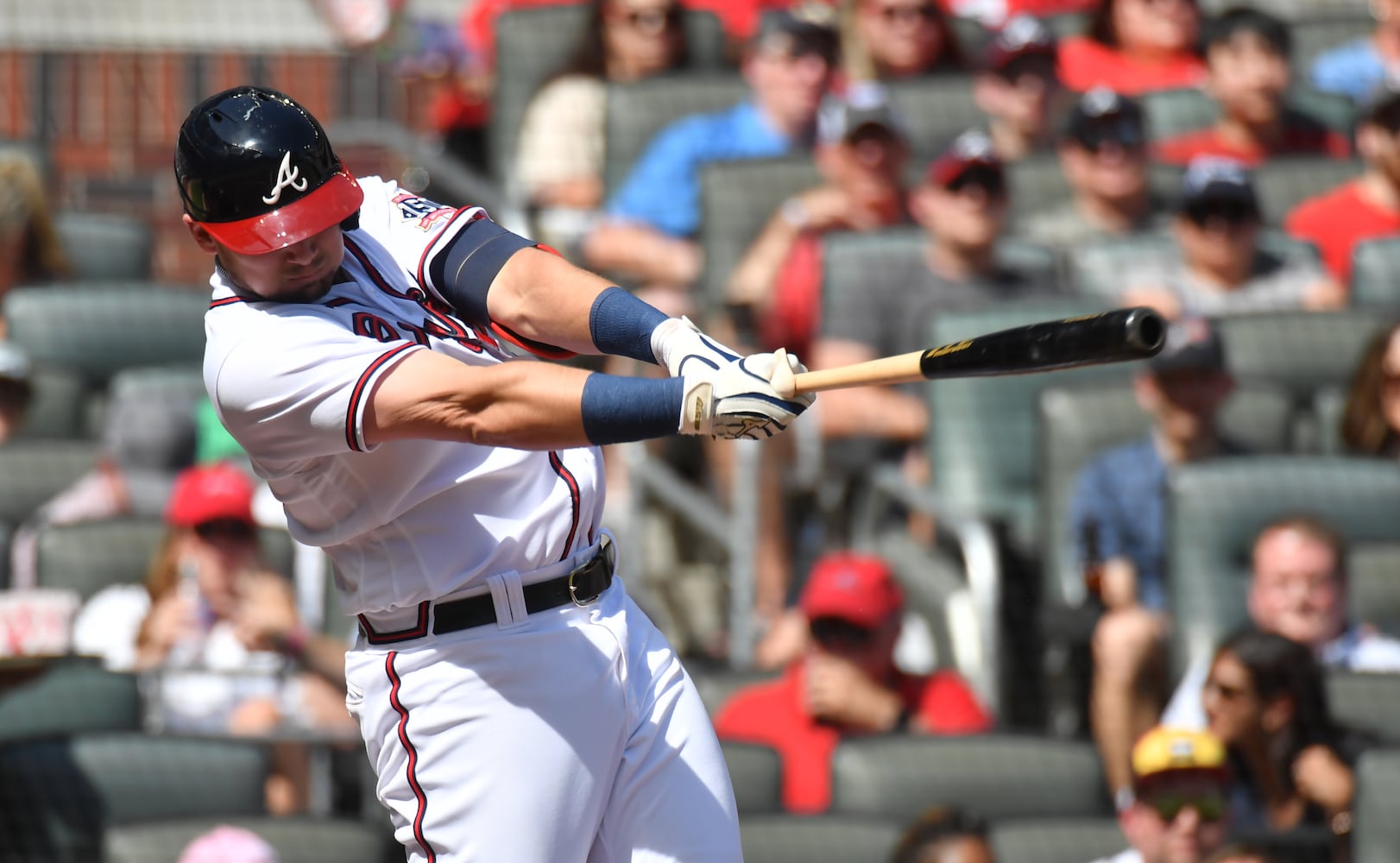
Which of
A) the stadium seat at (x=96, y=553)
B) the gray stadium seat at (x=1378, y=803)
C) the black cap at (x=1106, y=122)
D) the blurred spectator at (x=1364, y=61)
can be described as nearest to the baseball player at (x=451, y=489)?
the gray stadium seat at (x=1378, y=803)

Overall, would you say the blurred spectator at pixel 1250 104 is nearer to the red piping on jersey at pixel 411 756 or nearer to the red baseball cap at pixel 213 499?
the red baseball cap at pixel 213 499

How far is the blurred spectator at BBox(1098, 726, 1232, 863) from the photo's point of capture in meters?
3.78

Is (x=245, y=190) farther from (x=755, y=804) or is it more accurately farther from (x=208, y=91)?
(x=208, y=91)

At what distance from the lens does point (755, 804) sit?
4059mm

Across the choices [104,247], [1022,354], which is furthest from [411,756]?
[104,247]

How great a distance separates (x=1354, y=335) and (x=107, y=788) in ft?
11.0

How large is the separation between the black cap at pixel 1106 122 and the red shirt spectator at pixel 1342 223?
0.64m

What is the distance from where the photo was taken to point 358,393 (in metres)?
2.39

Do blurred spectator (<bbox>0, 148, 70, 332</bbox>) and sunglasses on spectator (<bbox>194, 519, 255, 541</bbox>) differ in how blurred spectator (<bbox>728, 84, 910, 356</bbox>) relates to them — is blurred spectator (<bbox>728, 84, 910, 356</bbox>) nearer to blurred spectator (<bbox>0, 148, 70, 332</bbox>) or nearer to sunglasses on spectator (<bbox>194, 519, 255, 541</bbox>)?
sunglasses on spectator (<bbox>194, 519, 255, 541</bbox>)

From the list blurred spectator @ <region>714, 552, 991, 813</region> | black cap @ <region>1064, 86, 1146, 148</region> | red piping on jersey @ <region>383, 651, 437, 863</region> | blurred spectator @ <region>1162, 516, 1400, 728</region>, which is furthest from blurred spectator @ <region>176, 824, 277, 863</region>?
black cap @ <region>1064, 86, 1146, 148</region>

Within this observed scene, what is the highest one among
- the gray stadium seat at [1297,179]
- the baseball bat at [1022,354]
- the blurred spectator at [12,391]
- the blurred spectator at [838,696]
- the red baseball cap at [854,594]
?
the gray stadium seat at [1297,179]

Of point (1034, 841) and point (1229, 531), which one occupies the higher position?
point (1229, 531)

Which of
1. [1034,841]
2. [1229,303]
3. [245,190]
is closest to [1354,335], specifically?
[1229,303]

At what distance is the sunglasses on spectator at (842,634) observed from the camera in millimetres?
4324
